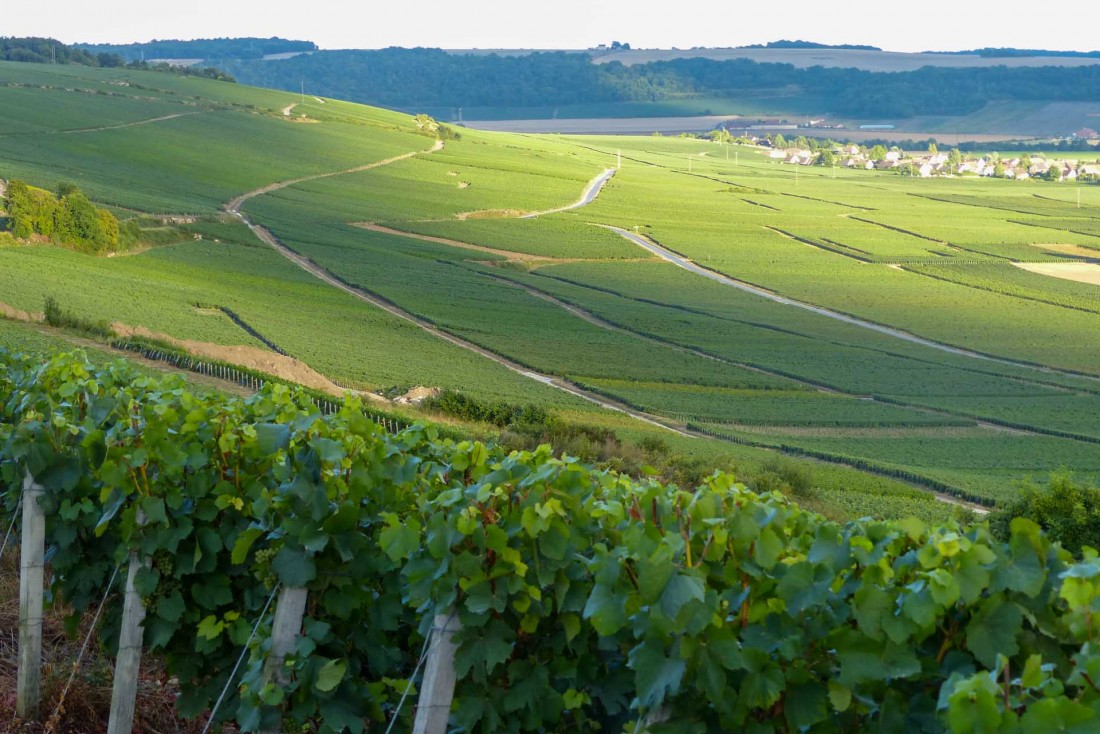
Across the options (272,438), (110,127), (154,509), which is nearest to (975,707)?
(272,438)

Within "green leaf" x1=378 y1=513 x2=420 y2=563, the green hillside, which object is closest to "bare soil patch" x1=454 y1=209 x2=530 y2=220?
the green hillside

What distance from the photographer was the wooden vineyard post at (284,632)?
607cm

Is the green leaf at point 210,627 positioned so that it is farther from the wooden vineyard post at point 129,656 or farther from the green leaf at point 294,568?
the green leaf at point 294,568

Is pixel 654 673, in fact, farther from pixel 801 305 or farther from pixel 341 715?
pixel 801 305

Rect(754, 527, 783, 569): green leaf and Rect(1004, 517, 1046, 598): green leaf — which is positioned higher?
Rect(1004, 517, 1046, 598): green leaf

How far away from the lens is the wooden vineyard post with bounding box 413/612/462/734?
17.4ft

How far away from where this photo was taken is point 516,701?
533 cm

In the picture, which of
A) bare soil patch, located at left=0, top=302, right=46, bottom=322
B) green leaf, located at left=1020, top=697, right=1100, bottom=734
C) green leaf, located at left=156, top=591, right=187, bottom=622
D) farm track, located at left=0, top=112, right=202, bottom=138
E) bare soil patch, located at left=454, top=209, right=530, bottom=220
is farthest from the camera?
bare soil patch, located at left=454, top=209, right=530, bottom=220

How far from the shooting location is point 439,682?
533 centimetres

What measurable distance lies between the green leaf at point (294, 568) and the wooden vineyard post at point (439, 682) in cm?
94

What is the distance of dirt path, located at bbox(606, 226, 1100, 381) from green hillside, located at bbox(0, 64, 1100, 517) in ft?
1.34

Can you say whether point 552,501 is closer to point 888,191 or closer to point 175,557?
point 175,557

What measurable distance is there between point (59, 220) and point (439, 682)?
222ft

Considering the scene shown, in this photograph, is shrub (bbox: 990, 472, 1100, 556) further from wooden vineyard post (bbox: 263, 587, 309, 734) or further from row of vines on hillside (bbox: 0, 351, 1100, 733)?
wooden vineyard post (bbox: 263, 587, 309, 734)
